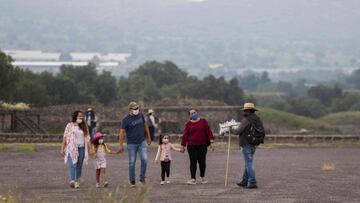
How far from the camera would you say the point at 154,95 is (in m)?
93.7

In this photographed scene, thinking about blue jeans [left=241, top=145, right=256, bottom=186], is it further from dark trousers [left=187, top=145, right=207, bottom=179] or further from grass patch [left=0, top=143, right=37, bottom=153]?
grass patch [left=0, top=143, right=37, bottom=153]

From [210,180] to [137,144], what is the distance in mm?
2166

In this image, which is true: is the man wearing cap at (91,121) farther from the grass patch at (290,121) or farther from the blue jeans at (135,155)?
the grass patch at (290,121)

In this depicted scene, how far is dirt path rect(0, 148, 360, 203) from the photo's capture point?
64.0ft

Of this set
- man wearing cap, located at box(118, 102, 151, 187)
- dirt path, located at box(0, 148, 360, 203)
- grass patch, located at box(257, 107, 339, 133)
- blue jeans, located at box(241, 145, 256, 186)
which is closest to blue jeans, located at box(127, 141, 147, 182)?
man wearing cap, located at box(118, 102, 151, 187)

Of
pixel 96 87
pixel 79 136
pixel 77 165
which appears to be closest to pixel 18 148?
pixel 77 165

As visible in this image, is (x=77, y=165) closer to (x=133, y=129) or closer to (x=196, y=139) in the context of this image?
(x=133, y=129)

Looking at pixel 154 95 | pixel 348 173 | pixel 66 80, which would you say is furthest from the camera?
pixel 154 95

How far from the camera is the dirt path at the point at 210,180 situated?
Result: 1952 centimetres

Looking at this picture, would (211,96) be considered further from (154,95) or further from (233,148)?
(233,148)

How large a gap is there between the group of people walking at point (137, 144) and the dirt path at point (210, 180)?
11.9 inches

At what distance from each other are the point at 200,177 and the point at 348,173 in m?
3.91

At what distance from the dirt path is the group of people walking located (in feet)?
1.00

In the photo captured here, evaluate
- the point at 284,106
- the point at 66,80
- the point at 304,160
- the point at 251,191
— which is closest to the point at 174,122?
the point at 304,160
